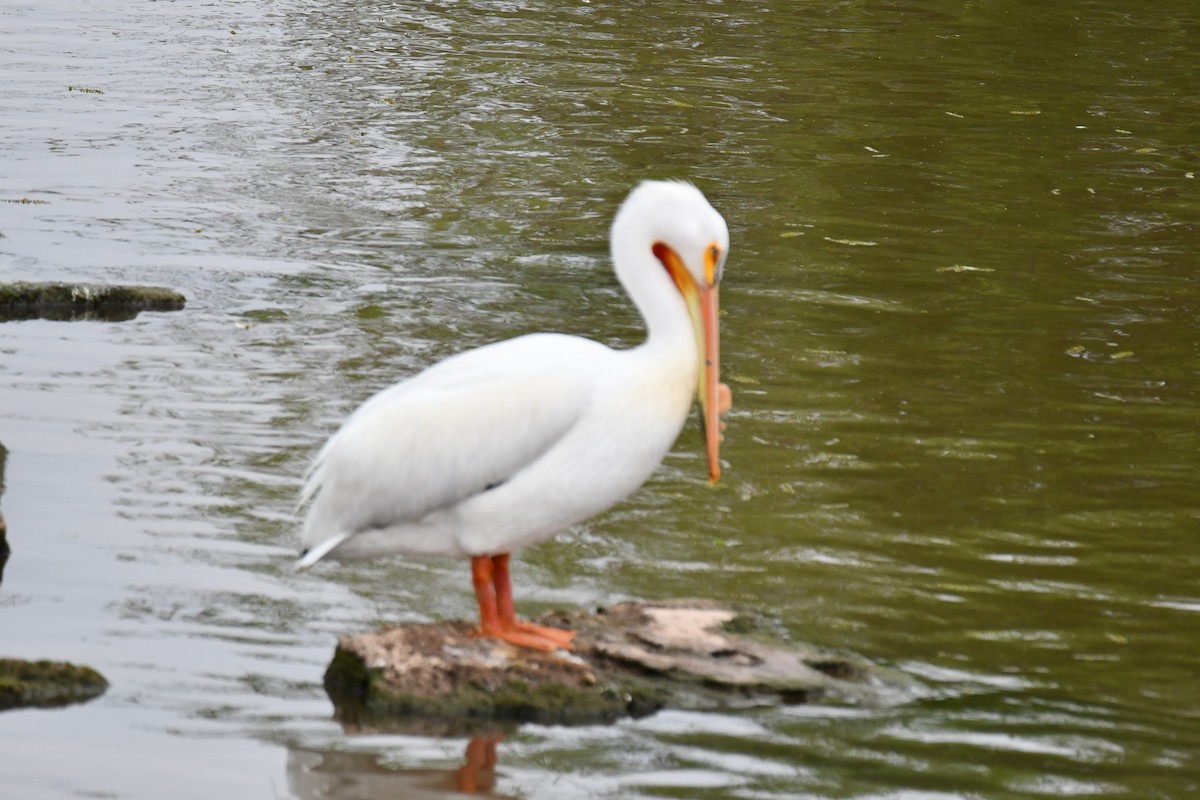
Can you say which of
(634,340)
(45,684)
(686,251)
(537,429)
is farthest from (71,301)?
(686,251)

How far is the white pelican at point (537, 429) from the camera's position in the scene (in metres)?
4.65

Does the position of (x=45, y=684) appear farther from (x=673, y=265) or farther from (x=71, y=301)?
(x=71, y=301)

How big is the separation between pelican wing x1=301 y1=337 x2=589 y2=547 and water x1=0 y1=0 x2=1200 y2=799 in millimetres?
530

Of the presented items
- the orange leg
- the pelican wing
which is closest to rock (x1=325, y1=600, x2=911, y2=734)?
the orange leg

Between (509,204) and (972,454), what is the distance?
429cm

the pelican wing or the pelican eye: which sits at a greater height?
the pelican eye

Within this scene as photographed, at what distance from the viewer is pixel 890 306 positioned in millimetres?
8680

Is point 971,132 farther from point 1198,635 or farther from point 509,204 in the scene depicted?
point 1198,635

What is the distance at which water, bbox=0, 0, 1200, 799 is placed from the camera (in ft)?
15.3

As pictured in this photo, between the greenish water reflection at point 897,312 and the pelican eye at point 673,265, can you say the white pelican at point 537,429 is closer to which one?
the pelican eye at point 673,265

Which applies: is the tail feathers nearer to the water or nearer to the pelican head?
the water

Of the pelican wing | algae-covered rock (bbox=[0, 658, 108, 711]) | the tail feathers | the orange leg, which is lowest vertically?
algae-covered rock (bbox=[0, 658, 108, 711])

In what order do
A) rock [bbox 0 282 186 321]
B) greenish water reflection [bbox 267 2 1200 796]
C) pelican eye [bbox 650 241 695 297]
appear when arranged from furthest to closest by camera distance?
rock [bbox 0 282 186 321] < greenish water reflection [bbox 267 2 1200 796] < pelican eye [bbox 650 241 695 297]

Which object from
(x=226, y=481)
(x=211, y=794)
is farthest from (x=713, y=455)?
(x=226, y=481)
